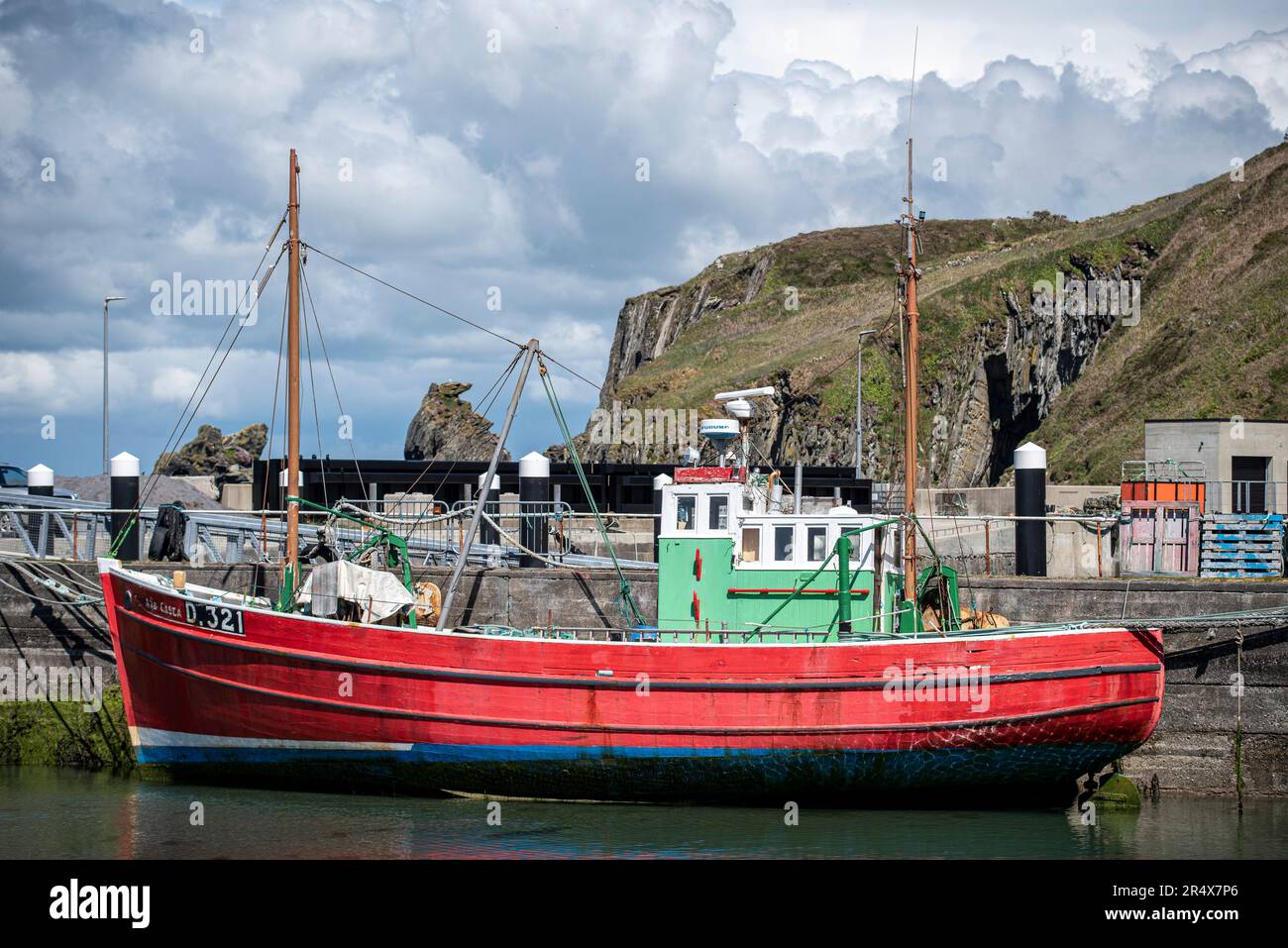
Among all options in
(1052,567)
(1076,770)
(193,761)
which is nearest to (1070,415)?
(1052,567)

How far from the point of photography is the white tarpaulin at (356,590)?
20.7m

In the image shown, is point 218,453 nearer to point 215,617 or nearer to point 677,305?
point 215,617

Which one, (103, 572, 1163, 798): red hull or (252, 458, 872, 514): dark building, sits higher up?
(252, 458, 872, 514): dark building

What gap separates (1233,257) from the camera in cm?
7044

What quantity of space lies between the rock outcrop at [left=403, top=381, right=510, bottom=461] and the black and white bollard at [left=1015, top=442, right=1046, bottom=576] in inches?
2083

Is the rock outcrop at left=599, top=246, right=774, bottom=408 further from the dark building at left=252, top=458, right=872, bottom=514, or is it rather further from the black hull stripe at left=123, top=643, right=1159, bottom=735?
the black hull stripe at left=123, top=643, right=1159, bottom=735

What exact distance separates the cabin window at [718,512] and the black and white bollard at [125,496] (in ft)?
37.3

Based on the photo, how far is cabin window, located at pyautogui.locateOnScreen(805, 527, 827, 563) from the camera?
21.3m

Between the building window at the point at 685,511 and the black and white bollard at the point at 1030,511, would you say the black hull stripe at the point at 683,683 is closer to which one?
the building window at the point at 685,511

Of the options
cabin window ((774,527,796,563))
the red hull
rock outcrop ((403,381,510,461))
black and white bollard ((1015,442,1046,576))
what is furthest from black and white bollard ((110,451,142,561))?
rock outcrop ((403,381,510,461))

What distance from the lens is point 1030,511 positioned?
79.9ft

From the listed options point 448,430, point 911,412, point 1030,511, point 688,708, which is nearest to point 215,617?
point 688,708

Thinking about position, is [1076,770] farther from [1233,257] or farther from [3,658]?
[1233,257]
